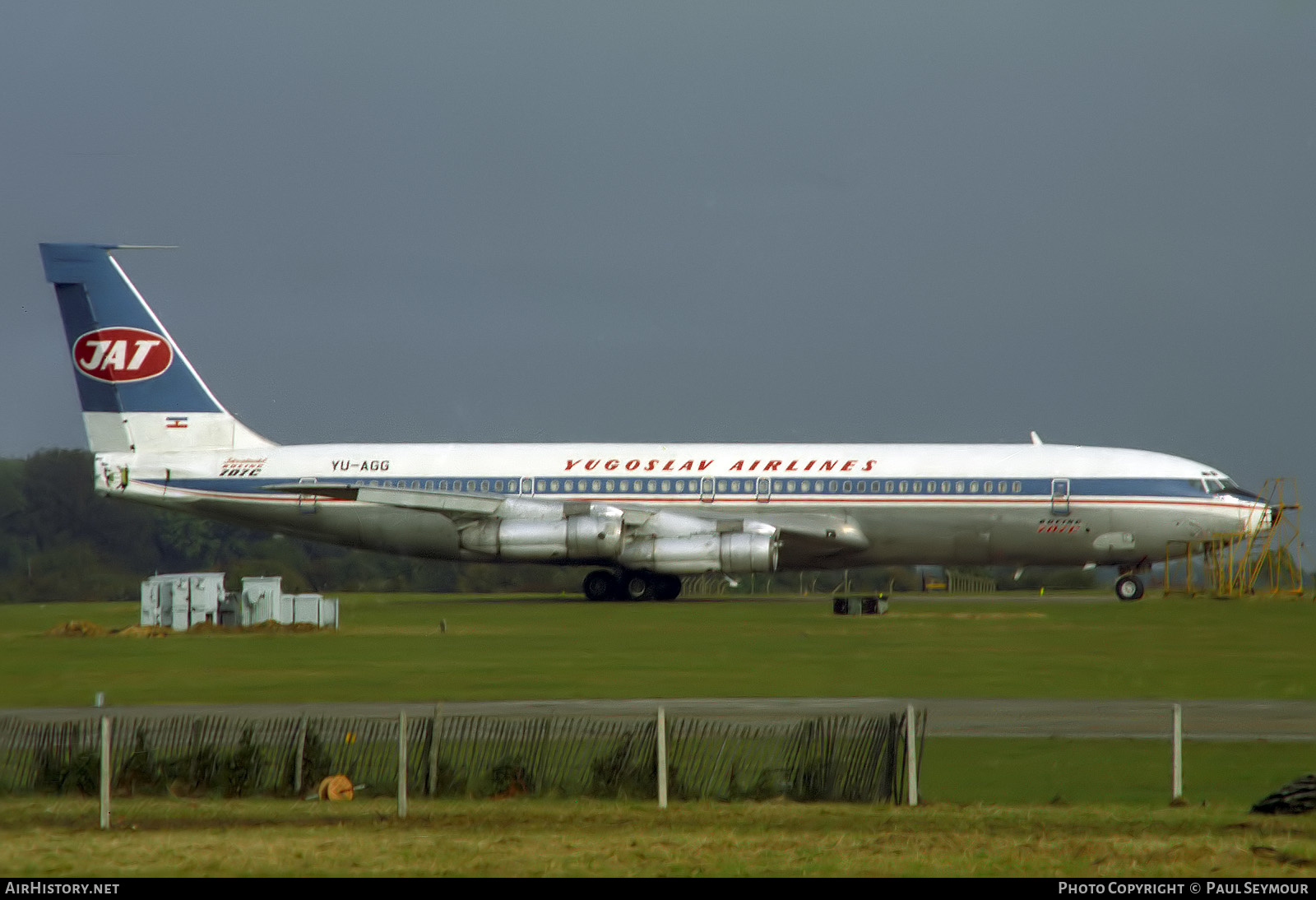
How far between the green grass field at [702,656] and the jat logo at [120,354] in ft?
34.2

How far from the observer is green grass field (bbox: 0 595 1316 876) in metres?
13.7

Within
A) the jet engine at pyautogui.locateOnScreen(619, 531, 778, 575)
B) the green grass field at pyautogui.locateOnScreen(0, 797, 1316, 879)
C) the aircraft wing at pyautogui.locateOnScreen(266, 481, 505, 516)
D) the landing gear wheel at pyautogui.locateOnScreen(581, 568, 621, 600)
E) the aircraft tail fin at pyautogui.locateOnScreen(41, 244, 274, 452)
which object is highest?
the aircraft tail fin at pyautogui.locateOnScreen(41, 244, 274, 452)

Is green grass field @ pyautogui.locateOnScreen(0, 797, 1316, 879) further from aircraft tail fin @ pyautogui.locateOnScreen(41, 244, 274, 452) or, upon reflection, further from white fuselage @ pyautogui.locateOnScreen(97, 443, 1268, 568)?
aircraft tail fin @ pyautogui.locateOnScreen(41, 244, 274, 452)

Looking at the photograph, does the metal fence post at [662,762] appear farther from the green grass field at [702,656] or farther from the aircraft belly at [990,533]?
the aircraft belly at [990,533]

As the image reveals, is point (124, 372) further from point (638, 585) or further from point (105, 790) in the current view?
point (105, 790)

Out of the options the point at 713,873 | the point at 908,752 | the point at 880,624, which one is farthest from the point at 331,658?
the point at 713,873

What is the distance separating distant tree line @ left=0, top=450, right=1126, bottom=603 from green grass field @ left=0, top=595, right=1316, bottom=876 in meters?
12.7

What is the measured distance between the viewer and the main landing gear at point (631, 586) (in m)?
51.6

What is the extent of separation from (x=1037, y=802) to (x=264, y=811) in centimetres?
798

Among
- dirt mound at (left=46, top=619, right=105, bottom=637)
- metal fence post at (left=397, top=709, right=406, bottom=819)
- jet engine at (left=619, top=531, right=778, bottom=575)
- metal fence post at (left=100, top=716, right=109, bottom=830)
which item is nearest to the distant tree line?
jet engine at (left=619, top=531, right=778, bottom=575)

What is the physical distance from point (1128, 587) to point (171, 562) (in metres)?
46.8

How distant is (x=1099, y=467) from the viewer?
49.7 meters

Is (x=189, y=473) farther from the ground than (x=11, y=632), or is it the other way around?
(x=189, y=473)
